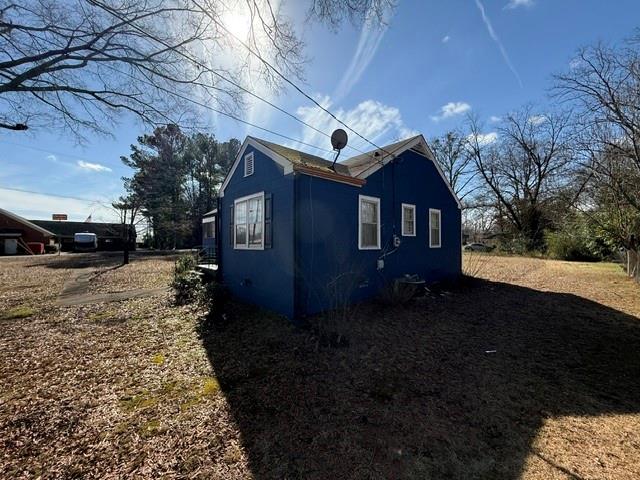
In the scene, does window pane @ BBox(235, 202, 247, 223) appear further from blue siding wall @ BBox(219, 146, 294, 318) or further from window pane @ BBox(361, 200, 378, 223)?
window pane @ BBox(361, 200, 378, 223)

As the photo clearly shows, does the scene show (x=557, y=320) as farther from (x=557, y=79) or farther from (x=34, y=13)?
(x=34, y=13)

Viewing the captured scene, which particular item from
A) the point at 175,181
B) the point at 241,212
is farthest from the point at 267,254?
the point at 175,181

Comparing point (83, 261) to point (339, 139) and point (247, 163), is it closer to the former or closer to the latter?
point (247, 163)

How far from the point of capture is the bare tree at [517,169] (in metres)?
26.2

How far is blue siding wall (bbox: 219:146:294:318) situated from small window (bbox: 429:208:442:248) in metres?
6.08

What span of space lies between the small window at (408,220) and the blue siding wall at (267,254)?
4282mm

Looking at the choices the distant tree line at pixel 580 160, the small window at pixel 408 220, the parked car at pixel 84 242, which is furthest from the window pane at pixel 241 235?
the parked car at pixel 84 242

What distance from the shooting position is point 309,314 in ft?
22.2

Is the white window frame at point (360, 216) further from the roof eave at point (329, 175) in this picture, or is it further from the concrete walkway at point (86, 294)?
the concrete walkway at point (86, 294)

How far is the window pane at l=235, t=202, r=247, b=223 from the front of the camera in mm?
8547

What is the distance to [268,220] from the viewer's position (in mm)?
7379

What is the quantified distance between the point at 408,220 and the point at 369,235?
7.02 ft

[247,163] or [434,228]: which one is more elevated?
[247,163]

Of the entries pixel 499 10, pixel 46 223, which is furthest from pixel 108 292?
pixel 46 223
